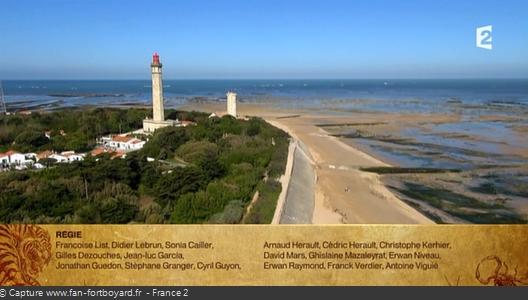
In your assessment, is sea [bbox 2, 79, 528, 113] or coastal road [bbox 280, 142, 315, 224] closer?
coastal road [bbox 280, 142, 315, 224]

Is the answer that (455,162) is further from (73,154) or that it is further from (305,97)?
(305,97)

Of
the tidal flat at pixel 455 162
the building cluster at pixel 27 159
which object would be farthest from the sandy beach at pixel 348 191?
the building cluster at pixel 27 159

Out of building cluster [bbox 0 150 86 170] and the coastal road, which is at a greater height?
building cluster [bbox 0 150 86 170]

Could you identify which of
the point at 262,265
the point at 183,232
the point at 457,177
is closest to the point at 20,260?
the point at 183,232

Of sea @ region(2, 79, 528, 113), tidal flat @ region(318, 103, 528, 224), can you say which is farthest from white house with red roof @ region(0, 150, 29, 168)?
tidal flat @ region(318, 103, 528, 224)

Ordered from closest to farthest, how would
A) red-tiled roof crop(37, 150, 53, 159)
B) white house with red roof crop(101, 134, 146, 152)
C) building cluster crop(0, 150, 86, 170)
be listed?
building cluster crop(0, 150, 86, 170) → red-tiled roof crop(37, 150, 53, 159) → white house with red roof crop(101, 134, 146, 152)

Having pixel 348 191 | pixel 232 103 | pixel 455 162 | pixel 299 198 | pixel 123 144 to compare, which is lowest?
pixel 348 191

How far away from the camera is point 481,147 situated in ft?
39.0

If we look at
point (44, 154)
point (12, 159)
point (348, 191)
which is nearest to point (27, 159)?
point (12, 159)

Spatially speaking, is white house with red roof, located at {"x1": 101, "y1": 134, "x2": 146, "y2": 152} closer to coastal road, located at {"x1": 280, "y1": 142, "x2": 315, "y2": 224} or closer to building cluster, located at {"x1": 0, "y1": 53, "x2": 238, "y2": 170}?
building cluster, located at {"x1": 0, "y1": 53, "x2": 238, "y2": 170}

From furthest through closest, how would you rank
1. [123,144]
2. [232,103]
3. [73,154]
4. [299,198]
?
[232,103]
[123,144]
[299,198]
[73,154]

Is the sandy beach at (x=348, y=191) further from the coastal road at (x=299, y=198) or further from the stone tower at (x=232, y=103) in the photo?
the stone tower at (x=232, y=103)

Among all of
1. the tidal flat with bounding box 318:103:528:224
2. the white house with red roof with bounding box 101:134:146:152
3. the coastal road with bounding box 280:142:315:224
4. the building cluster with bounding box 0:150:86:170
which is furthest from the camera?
the white house with red roof with bounding box 101:134:146:152
